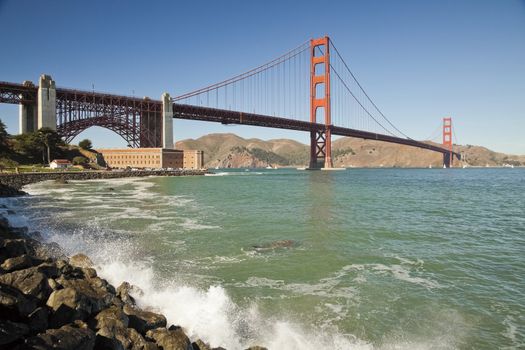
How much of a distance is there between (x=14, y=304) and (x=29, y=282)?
116 centimetres

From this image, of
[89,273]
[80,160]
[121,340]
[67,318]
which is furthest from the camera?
[80,160]

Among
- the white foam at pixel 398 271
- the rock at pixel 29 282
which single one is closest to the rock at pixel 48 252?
the rock at pixel 29 282

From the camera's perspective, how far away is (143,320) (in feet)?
21.6

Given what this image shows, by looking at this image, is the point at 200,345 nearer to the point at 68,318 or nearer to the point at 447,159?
the point at 68,318

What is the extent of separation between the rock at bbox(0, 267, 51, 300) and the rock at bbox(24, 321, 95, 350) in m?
1.54

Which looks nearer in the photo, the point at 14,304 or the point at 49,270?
the point at 14,304

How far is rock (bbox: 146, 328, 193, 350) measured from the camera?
18.7 feet

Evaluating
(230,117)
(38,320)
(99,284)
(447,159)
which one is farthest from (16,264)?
(447,159)

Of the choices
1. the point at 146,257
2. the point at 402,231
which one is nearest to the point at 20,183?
the point at 146,257

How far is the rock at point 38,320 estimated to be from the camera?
17.2 ft

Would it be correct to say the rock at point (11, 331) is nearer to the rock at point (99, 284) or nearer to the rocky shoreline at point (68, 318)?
the rocky shoreline at point (68, 318)

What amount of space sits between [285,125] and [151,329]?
310 feet

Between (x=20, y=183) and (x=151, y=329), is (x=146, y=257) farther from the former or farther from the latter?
(x=20, y=183)

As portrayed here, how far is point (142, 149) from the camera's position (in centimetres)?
9600
